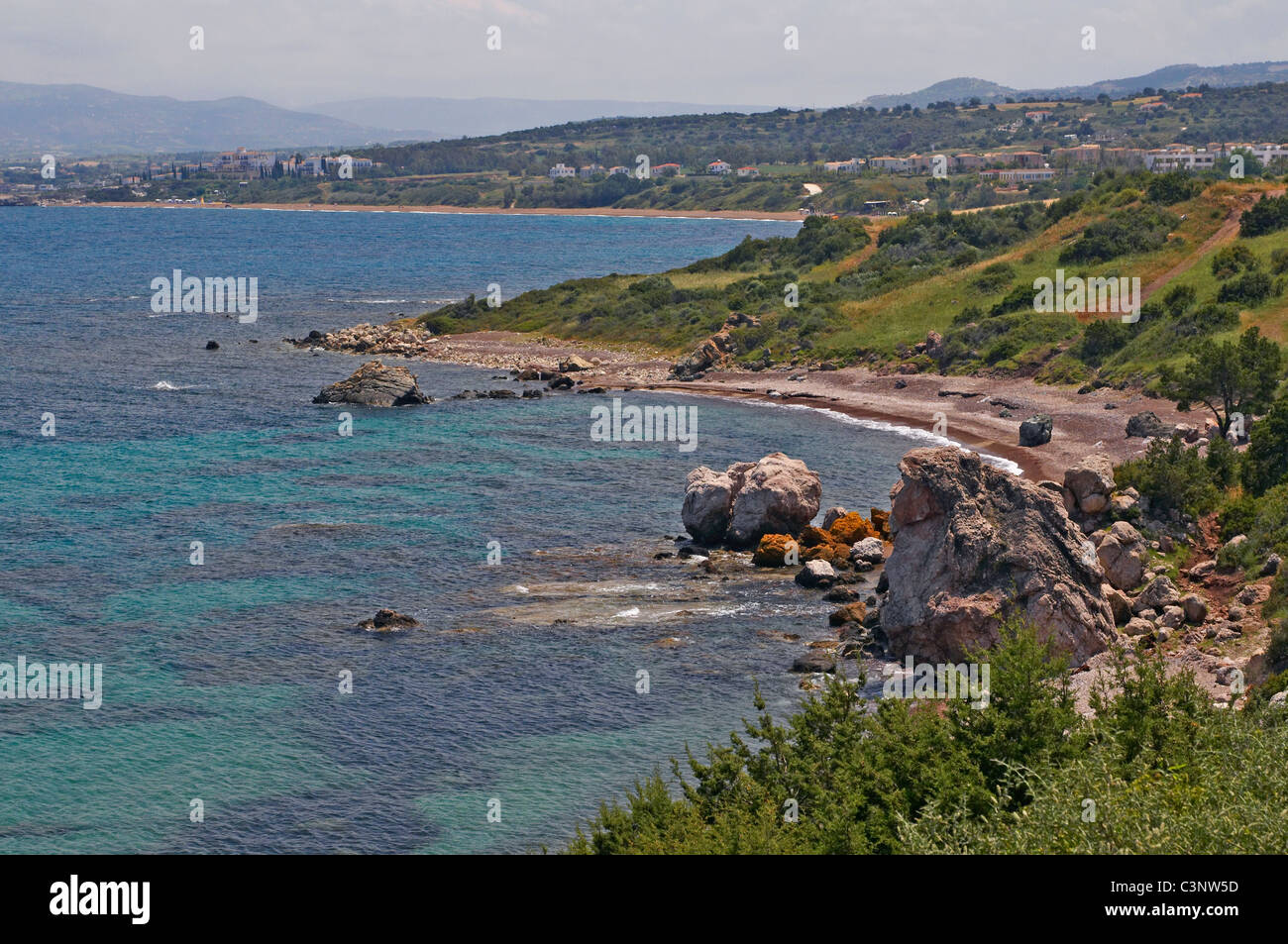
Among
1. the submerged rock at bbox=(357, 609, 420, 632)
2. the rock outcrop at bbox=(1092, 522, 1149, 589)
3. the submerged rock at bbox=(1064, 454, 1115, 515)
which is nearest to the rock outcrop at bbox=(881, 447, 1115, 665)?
the rock outcrop at bbox=(1092, 522, 1149, 589)

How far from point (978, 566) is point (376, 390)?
5218 cm

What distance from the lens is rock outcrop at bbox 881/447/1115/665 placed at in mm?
36969

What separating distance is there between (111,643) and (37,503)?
20.3 meters

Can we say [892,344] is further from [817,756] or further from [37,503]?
[817,756]

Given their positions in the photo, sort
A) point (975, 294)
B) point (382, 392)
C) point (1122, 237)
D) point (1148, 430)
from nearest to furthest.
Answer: point (1148, 430)
point (382, 392)
point (1122, 237)
point (975, 294)

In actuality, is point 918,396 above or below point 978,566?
above

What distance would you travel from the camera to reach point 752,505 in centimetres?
5131

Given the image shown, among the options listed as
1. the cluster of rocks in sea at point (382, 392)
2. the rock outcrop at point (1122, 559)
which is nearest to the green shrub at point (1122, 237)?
the cluster of rocks in sea at point (382, 392)

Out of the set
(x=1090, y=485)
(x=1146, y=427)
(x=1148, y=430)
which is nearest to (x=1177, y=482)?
(x=1090, y=485)

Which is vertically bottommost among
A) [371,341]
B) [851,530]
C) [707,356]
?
[851,530]

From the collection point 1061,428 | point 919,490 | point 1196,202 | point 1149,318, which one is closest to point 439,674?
point 919,490

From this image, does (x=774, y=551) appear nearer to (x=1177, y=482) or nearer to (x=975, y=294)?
(x=1177, y=482)

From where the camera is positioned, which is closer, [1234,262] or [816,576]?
[816,576]

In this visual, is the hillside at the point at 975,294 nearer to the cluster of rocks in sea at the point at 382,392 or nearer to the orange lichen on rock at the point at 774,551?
the cluster of rocks in sea at the point at 382,392
